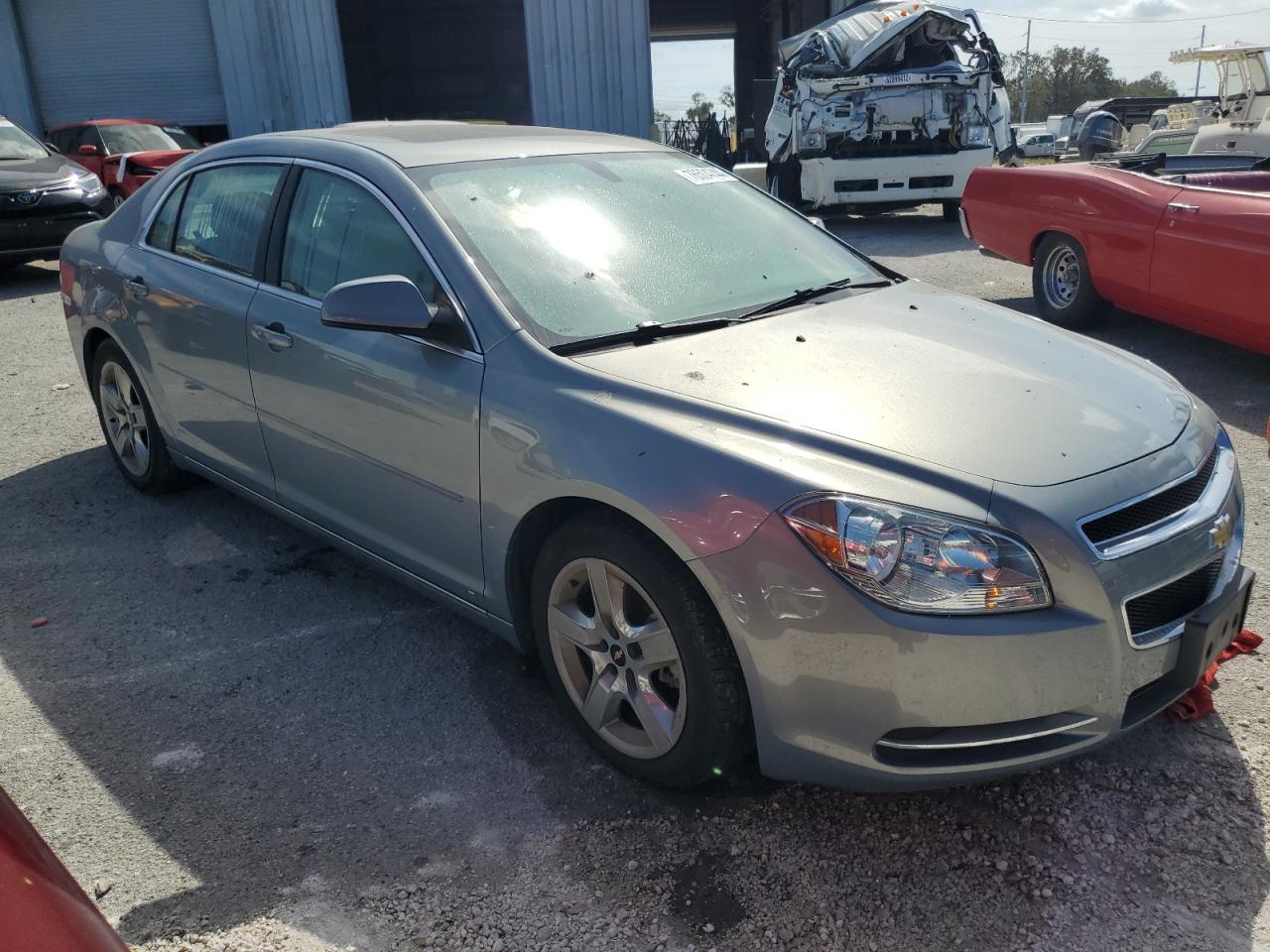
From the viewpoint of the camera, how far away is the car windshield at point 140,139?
48.5 ft

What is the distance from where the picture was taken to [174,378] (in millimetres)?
4184

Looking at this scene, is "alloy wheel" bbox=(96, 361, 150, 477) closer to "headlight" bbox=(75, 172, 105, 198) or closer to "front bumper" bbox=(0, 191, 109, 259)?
"front bumper" bbox=(0, 191, 109, 259)

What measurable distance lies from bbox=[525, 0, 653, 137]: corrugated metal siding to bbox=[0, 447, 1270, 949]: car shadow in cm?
1825

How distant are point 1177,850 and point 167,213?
Result: 415cm

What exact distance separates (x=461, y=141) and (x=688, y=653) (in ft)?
6.64

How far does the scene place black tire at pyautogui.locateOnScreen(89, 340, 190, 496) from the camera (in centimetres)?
455

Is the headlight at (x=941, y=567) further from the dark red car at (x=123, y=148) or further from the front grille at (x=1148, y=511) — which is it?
the dark red car at (x=123, y=148)

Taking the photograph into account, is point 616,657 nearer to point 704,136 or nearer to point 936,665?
point 936,665

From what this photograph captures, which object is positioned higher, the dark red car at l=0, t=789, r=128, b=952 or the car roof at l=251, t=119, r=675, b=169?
the car roof at l=251, t=119, r=675, b=169

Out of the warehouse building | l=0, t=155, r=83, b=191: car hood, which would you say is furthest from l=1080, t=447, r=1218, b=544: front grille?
the warehouse building

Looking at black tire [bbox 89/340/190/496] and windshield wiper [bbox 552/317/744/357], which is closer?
windshield wiper [bbox 552/317/744/357]

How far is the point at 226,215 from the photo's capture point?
3.98 metres

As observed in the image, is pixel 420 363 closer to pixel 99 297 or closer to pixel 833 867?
pixel 833 867

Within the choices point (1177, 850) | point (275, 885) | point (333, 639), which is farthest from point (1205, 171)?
point (275, 885)
